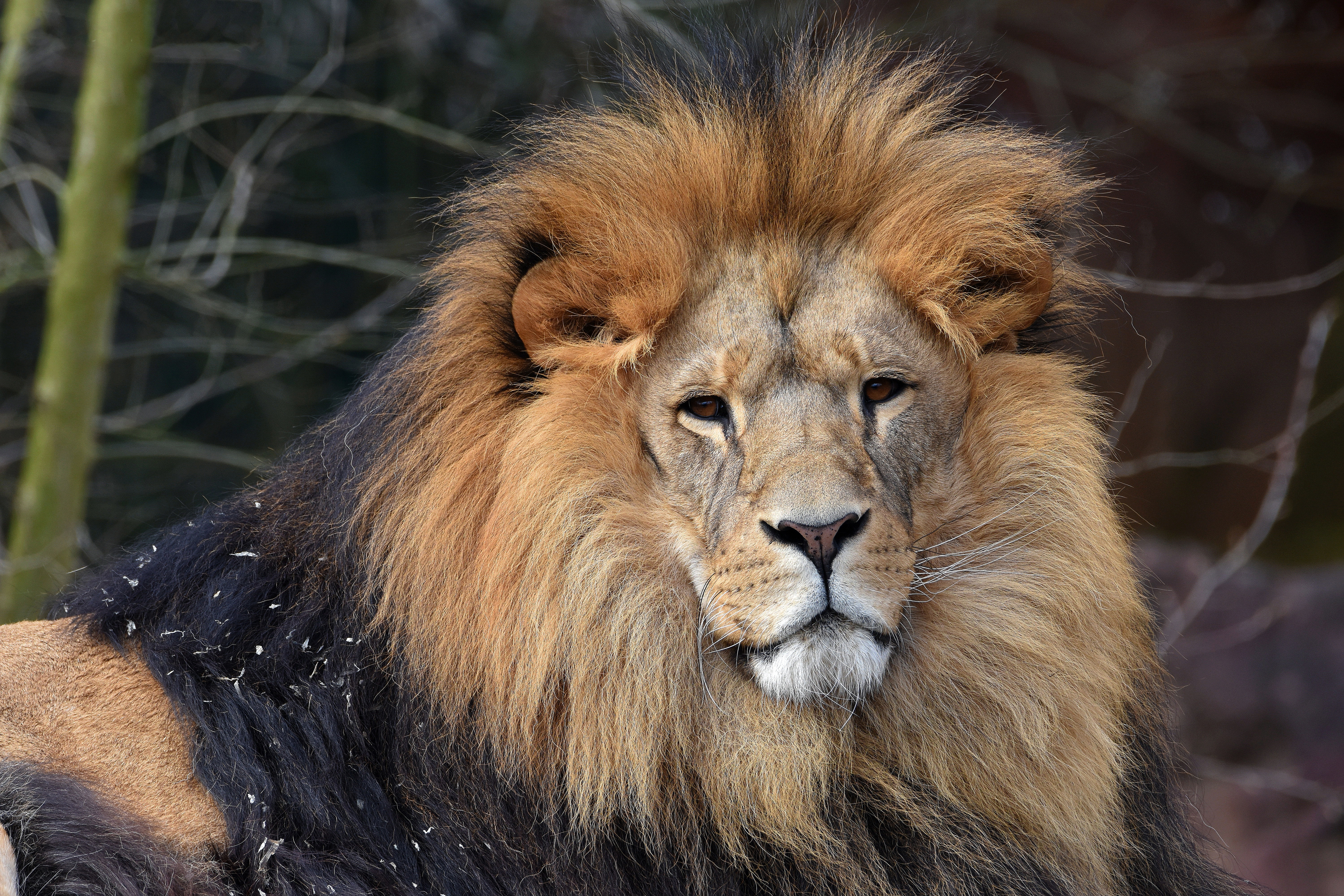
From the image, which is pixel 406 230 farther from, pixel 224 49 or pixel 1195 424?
pixel 1195 424

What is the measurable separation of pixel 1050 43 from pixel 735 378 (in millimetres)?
5621

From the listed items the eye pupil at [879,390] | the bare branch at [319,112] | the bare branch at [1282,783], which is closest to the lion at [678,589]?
the eye pupil at [879,390]

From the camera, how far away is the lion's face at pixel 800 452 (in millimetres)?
2438

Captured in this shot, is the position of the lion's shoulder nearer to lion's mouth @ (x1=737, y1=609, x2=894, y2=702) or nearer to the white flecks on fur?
the white flecks on fur

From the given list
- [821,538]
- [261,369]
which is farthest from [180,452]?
[821,538]

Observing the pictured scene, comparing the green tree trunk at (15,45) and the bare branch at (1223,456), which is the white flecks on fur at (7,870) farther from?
the green tree trunk at (15,45)

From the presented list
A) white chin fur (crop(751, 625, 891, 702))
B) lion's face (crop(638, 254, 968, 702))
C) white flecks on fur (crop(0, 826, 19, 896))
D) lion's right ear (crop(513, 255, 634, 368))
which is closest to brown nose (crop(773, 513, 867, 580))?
lion's face (crop(638, 254, 968, 702))

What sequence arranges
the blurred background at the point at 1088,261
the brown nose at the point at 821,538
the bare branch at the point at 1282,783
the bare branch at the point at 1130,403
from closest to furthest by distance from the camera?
the brown nose at the point at 821,538 → the bare branch at the point at 1130,403 → the bare branch at the point at 1282,783 → the blurred background at the point at 1088,261

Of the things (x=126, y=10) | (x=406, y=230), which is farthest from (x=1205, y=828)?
(x=126, y=10)

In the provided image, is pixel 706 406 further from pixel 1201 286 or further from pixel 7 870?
pixel 1201 286

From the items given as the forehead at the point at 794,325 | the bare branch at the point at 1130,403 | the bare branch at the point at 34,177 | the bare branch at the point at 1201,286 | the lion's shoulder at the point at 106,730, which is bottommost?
the lion's shoulder at the point at 106,730

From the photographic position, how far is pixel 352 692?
268 cm

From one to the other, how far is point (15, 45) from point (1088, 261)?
4768 mm

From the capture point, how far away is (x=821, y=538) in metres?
2.40
